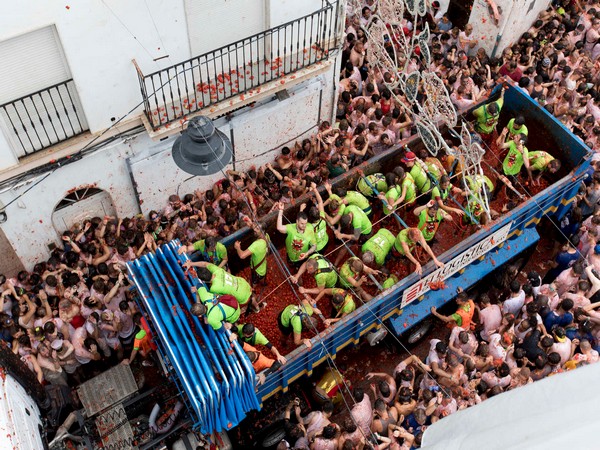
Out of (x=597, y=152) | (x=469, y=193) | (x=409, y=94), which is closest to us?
(x=469, y=193)

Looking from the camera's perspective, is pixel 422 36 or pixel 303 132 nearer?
pixel 422 36

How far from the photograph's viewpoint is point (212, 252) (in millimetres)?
9750

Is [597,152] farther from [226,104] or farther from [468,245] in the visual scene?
[226,104]

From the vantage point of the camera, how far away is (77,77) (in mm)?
9328

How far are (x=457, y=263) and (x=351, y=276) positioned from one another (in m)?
1.93

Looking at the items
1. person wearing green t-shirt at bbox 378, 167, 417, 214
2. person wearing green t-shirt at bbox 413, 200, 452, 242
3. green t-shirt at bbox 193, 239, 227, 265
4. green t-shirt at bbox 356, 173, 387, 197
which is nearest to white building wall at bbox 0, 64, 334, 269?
green t-shirt at bbox 193, 239, 227, 265

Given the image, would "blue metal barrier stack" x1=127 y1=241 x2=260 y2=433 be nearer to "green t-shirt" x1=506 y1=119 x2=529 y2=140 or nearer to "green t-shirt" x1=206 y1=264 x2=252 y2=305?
"green t-shirt" x1=206 y1=264 x2=252 y2=305

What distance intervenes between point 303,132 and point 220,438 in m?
6.47

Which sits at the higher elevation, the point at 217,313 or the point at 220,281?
the point at 220,281

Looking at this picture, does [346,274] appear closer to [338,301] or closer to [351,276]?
[351,276]

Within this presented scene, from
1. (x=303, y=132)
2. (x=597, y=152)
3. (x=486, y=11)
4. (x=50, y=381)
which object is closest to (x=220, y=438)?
(x=50, y=381)

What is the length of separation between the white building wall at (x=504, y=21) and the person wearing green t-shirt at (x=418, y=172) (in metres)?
5.71

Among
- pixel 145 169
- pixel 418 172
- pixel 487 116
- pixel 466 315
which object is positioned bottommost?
pixel 466 315

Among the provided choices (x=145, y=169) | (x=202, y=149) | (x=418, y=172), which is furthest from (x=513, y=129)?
(x=202, y=149)
